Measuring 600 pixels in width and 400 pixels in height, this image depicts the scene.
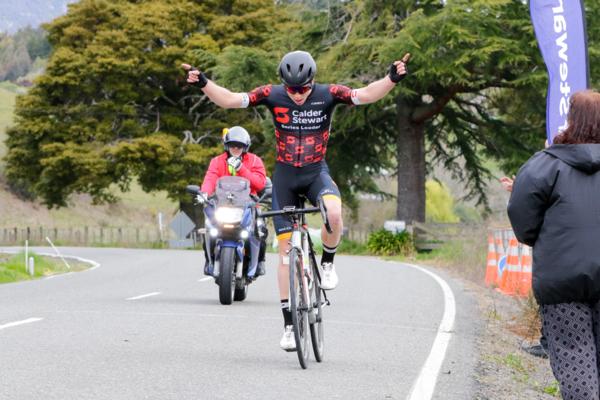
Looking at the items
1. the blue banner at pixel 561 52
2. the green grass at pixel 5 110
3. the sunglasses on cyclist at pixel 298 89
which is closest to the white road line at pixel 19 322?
the sunglasses on cyclist at pixel 298 89

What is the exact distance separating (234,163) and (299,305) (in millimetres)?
4826

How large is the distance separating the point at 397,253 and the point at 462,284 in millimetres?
15146

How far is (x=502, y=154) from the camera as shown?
3469 centimetres

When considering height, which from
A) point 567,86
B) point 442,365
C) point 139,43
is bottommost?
point 442,365

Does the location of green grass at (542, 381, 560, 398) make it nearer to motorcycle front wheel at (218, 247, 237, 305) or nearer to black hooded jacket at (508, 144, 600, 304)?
black hooded jacket at (508, 144, 600, 304)

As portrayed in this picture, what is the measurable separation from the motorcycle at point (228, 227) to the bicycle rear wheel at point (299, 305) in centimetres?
411

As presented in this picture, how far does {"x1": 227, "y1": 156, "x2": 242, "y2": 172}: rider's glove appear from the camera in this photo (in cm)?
1209

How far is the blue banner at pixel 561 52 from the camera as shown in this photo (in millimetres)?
10547

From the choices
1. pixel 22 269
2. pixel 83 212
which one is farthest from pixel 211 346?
pixel 83 212

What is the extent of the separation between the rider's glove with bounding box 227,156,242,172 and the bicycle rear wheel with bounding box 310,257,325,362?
4257 millimetres

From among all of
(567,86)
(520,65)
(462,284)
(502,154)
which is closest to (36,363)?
(567,86)

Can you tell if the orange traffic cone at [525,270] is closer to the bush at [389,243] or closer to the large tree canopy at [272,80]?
the large tree canopy at [272,80]

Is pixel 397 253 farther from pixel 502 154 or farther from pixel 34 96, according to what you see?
pixel 34 96

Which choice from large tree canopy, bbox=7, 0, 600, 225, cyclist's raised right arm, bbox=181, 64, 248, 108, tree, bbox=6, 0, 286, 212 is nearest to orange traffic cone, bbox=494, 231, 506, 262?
cyclist's raised right arm, bbox=181, 64, 248, 108
